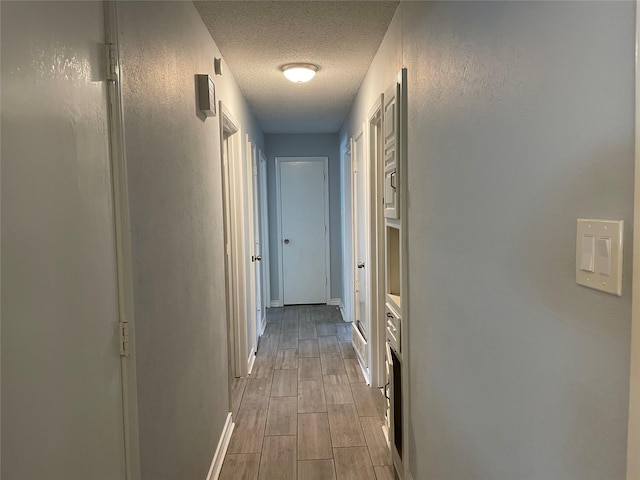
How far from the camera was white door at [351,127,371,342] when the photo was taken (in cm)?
365

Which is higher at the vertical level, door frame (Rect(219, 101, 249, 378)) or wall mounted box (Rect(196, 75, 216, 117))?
wall mounted box (Rect(196, 75, 216, 117))

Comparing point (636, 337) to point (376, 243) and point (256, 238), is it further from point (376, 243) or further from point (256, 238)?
point (256, 238)

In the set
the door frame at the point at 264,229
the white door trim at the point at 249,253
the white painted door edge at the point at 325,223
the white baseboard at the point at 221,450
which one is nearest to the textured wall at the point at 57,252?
the white baseboard at the point at 221,450

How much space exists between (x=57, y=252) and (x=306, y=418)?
2.44m

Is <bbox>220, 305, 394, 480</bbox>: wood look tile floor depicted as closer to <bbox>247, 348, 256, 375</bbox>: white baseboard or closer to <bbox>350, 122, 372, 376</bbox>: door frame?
<bbox>247, 348, 256, 375</bbox>: white baseboard

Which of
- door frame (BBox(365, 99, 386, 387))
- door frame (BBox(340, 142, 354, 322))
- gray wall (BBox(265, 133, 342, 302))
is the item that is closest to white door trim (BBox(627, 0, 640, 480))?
door frame (BBox(365, 99, 386, 387))

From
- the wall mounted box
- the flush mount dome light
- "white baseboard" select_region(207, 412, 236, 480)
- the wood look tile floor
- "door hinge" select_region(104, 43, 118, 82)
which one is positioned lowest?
the wood look tile floor

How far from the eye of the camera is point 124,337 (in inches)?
51.7

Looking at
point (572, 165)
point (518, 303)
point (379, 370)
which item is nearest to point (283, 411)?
point (379, 370)

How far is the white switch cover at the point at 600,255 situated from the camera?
0.69 metres

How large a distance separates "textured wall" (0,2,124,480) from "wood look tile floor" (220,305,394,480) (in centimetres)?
144

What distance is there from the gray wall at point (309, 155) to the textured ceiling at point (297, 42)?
1.87m

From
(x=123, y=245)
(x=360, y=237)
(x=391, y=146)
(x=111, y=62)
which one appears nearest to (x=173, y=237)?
(x=123, y=245)

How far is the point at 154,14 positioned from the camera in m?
1.64
